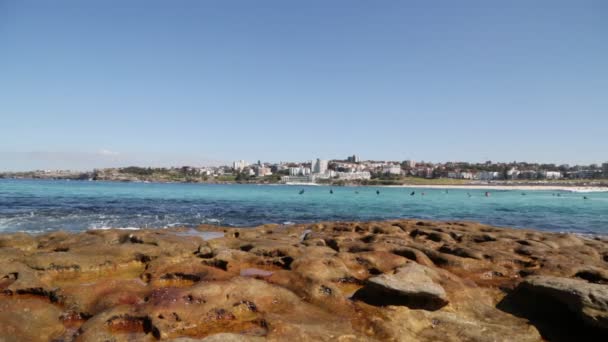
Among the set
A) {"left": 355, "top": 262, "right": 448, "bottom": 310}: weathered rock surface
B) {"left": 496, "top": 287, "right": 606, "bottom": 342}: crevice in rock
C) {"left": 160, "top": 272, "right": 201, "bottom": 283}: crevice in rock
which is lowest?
{"left": 496, "top": 287, "right": 606, "bottom": 342}: crevice in rock

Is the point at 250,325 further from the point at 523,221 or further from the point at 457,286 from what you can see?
the point at 523,221

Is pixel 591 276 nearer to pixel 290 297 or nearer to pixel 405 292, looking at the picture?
pixel 405 292

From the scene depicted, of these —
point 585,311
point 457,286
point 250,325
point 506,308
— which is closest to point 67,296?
point 250,325

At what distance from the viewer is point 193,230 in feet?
90.1

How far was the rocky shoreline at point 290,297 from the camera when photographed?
8.74 meters

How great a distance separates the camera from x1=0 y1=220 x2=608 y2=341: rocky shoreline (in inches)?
344

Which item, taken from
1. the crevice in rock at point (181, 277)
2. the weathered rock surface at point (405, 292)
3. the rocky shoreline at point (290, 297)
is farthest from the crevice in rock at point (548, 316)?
the crevice in rock at point (181, 277)

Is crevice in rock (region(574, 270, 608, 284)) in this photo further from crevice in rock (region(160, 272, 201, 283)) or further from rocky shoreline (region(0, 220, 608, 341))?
crevice in rock (region(160, 272, 201, 283))

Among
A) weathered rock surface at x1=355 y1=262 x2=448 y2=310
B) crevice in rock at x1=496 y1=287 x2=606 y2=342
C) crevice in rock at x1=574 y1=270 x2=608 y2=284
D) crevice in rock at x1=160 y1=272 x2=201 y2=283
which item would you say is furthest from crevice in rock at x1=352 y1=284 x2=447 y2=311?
Result: crevice in rock at x1=574 y1=270 x2=608 y2=284

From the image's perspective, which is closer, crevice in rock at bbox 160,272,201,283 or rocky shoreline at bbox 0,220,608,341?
rocky shoreline at bbox 0,220,608,341

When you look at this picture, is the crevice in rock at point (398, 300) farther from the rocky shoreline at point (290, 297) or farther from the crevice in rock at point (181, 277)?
the crevice in rock at point (181, 277)

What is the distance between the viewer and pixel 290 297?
10602 millimetres

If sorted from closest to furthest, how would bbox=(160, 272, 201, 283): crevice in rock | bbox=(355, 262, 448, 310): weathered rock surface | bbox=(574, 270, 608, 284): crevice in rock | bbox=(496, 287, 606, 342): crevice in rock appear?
bbox=(496, 287, 606, 342): crevice in rock
bbox=(355, 262, 448, 310): weathered rock surface
bbox=(160, 272, 201, 283): crevice in rock
bbox=(574, 270, 608, 284): crevice in rock

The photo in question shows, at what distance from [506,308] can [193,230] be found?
21604 mm
